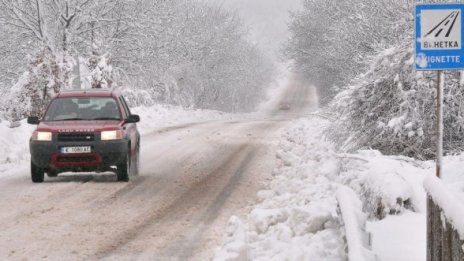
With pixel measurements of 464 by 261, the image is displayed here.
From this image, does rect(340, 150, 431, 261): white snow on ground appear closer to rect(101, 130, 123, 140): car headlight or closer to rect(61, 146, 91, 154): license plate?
rect(101, 130, 123, 140): car headlight

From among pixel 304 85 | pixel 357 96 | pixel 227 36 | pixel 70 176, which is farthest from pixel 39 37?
pixel 304 85

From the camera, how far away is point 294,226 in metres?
6.54

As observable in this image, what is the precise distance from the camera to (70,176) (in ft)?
38.3

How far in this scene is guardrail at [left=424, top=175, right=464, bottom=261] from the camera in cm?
304

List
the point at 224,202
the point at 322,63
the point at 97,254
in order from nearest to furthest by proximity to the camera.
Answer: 1. the point at 97,254
2. the point at 224,202
3. the point at 322,63

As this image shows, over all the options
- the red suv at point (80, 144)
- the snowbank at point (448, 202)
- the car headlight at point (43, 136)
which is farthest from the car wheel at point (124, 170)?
the snowbank at point (448, 202)

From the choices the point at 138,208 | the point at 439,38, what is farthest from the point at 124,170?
the point at 439,38

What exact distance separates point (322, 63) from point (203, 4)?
19336 millimetres

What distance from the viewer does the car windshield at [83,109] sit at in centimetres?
1139

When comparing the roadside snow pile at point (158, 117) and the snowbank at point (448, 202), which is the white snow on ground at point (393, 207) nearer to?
the snowbank at point (448, 202)

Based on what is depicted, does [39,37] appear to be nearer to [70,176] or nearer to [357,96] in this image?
[70,176]

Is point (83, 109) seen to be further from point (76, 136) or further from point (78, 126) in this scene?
point (76, 136)

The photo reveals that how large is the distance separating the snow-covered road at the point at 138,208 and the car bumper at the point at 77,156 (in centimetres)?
35

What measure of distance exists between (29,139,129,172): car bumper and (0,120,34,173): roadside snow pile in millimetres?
2864
